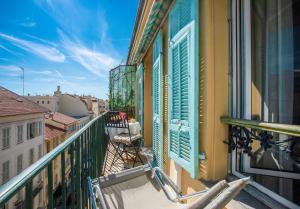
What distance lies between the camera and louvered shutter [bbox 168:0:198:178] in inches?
71.8

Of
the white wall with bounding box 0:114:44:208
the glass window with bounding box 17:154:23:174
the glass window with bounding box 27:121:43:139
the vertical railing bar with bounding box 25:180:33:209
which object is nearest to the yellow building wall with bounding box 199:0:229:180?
the vertical railing bar with bounding box 25:180:33:209

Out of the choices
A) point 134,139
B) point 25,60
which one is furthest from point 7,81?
point 134,139

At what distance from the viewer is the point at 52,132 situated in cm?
1827

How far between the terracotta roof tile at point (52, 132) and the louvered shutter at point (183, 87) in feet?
56.3

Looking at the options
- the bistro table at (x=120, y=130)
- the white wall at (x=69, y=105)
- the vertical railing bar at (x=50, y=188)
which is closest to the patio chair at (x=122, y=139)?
the bistro table at (x=120, y=130)

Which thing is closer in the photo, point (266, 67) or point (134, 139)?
point (266, 67)

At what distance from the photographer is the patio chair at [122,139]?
4188mm

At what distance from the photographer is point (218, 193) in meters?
1.07

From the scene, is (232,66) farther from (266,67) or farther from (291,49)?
(291,49)

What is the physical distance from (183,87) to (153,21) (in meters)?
1.67

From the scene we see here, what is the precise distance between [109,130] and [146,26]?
8.10 feet

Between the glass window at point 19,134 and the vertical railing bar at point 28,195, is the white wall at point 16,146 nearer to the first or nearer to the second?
the glass window at point 19,134

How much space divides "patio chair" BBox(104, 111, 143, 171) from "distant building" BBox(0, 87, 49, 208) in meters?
6.75

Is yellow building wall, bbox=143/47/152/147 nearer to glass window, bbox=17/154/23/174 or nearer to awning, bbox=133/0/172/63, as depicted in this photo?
awning, bbox=133/0/172/63
